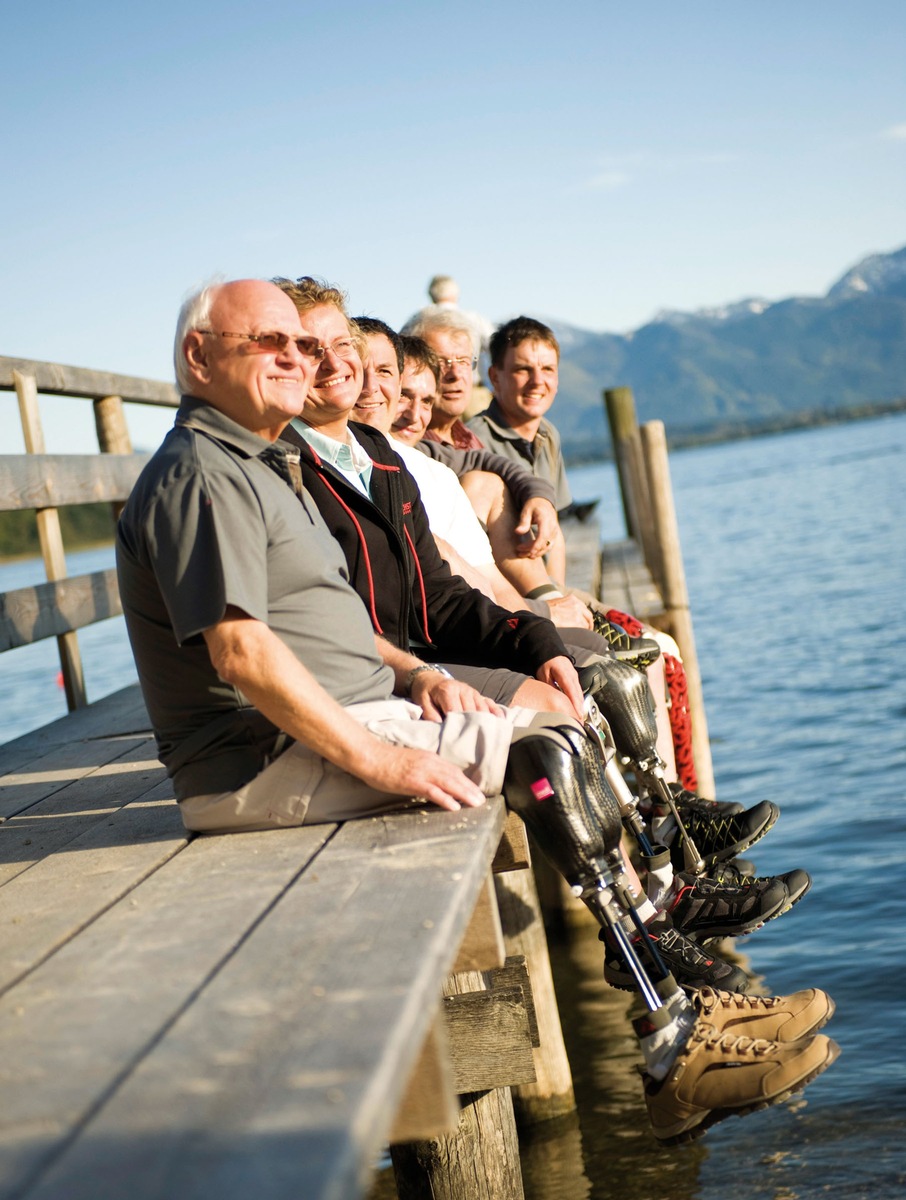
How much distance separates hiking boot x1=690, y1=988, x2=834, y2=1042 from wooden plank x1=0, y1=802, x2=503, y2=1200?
73cm

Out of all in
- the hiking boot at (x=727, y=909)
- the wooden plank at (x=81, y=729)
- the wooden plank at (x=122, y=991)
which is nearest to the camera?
the wooden plank at (x=122, y=991)

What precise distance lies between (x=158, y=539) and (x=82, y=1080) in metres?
1.17

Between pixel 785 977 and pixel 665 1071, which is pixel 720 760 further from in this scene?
pixel 665 1071

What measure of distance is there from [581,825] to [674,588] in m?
5.61

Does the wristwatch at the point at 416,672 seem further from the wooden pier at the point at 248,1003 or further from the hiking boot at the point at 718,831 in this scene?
the hiking boot at the point at 718,831

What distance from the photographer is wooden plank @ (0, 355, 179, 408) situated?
5195 mm

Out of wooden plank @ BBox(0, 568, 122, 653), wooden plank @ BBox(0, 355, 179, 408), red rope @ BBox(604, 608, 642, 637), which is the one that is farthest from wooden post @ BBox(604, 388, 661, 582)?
red rope @ BBox(604, 608, 642, 637)

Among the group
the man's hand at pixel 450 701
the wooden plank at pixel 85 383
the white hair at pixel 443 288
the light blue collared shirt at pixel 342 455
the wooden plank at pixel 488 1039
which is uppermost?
the white hair at pixel 443 288

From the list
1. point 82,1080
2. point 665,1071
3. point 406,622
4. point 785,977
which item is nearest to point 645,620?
point 785,977

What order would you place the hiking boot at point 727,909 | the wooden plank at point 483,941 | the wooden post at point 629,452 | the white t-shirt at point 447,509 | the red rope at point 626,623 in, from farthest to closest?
the wooden post at point 629,452
the red rope at point 626,623
the white t-shirt at point 447,509
the hiking boot at point 727,909
the wooden plank at point 483,941

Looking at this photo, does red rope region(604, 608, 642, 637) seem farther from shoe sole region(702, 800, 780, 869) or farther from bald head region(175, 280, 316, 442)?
bald head region(175, 280, 316, 442)

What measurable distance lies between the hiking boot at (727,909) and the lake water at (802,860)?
1.69 m

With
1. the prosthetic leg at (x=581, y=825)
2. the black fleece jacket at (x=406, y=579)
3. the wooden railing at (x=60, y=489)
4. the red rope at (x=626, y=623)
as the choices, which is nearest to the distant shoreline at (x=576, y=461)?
the wooden railing at (x=60, y=489)

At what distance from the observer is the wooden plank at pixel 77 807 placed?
309cm
